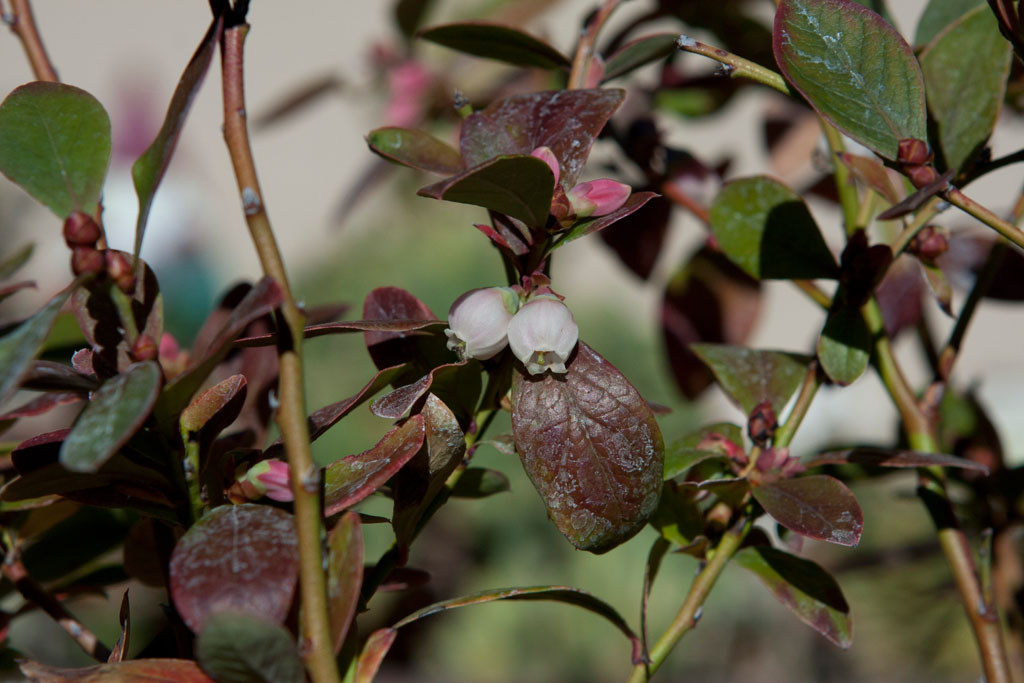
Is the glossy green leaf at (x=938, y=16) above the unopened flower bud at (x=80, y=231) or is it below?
below

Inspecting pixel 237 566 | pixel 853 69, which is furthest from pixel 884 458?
pixel 237 566

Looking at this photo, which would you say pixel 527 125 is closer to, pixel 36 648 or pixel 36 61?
pixel 36 61

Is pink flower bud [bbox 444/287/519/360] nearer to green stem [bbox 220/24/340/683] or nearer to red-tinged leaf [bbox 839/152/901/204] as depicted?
green stem [bbox 220/24/340/683]

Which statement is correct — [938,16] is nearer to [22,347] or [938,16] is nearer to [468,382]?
[468,382]

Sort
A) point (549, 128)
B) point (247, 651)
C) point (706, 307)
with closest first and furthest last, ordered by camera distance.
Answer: point (247, 651) → point (549, 128) → point (706, 307)

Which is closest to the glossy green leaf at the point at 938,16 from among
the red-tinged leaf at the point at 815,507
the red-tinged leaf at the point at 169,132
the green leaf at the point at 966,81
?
the green leaf at the point at 966,81

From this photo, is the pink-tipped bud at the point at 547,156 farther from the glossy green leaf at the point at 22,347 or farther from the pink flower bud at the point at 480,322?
the glossy green leaf at the point at 22,347
